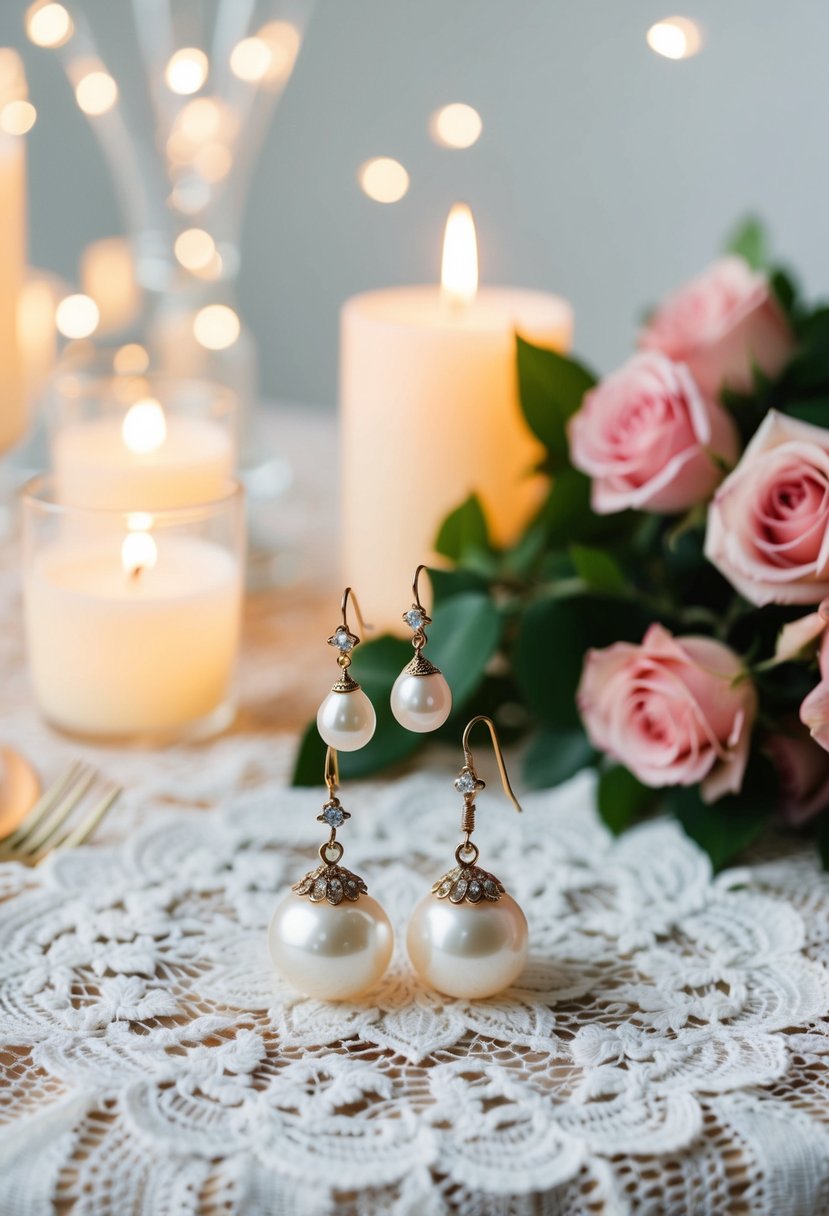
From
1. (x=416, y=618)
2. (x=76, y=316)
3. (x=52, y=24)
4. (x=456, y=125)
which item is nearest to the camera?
(x=416, y=618)

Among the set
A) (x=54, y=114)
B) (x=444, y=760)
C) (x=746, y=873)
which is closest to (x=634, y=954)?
(x=746, y=873)

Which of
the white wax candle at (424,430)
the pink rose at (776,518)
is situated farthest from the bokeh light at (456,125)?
the pink rose at (776,518)

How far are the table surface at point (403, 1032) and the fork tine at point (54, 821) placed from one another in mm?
22

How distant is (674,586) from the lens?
734mm

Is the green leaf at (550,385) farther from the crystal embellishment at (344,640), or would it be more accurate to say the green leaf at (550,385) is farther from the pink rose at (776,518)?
the crystal embellishment at (344,640)

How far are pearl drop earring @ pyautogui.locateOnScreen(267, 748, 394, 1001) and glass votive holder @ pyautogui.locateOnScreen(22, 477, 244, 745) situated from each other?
274mm

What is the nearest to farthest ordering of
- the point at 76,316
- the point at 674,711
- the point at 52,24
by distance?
1. the point at 674,711
2. the point at 52,24
3. the point at 76,316

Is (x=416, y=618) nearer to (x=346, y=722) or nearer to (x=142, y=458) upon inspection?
(x=346, y=722)

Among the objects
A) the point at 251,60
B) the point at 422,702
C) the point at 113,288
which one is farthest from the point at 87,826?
the point at 113,288

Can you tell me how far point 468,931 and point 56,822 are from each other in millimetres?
252

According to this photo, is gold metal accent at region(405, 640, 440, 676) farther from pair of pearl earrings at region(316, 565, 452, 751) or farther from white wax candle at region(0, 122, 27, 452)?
white wax candle at region(0, 122, 27, 452)

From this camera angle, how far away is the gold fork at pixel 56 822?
2.07 ft

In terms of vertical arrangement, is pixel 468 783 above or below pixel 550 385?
below

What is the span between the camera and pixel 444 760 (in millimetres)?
764
